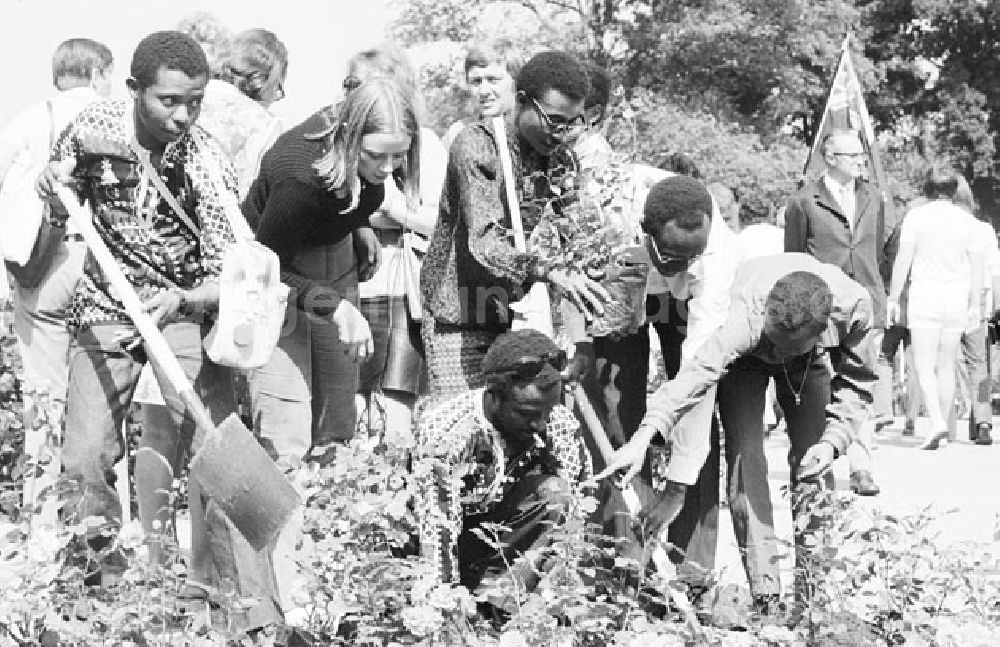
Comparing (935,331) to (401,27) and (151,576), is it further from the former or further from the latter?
(401,27)

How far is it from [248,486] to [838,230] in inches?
257

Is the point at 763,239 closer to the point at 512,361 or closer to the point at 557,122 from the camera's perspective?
the point at 557,122

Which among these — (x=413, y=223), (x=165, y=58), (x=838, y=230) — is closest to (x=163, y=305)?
(x=165, y=58)

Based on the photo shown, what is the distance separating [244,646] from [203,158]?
1519 millimetres

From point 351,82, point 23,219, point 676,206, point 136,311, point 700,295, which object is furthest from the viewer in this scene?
point 23,219

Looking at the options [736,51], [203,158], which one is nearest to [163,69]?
[203,158]

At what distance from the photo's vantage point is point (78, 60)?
7.30 meters

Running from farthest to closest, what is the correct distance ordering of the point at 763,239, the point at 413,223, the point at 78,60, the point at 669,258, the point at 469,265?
the point at 763,239, the point at 78,60, the point at 413,223, the point at 669,258, the point at 469,265

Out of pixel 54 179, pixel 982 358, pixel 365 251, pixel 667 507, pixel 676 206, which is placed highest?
pixel 54 179

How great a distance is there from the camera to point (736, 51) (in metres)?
38.7

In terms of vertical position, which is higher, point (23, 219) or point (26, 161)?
point (26, 161)

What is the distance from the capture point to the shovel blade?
16.5ft

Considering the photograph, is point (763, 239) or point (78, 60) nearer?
point (78, 60)

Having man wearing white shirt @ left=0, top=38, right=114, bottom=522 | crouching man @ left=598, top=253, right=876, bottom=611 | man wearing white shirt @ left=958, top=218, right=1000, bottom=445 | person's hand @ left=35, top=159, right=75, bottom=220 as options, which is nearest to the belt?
man wearing white shirt @ left=0, top=38, right=114, bottom=522
